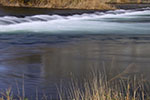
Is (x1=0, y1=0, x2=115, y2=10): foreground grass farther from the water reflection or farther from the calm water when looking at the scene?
the water reflection

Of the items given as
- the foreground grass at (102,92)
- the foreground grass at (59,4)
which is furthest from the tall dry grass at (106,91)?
the foreground grass at (59,4)

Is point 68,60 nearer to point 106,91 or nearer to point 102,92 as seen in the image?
point 106,91

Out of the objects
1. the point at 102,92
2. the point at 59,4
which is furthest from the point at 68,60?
the point at 59,4

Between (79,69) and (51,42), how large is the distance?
16.2 ft

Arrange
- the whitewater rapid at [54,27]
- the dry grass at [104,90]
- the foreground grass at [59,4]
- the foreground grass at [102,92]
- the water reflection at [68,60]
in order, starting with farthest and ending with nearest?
the foreground grass at [59,4] → the whitewater rapid at [54,27] → the water reflection at [68,60] → the dry grass at [104,90] → the foreground grass at [102,92]

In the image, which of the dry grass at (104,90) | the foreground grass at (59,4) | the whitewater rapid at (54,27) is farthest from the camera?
the foreground grass at (59,4)

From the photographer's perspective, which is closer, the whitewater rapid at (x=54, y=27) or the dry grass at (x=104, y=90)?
the dry grass at (x=104, y=90)

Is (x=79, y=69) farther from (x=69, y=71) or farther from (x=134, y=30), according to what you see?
(x=134, y=30)

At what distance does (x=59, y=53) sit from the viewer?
426 inches

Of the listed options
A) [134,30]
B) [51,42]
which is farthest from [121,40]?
[134,30]

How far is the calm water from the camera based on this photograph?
772 centimetres

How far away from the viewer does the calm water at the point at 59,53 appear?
7719 millimetres

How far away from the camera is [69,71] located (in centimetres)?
828

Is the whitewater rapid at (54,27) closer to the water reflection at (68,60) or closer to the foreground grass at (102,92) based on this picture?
the water reflection at (68,60)
